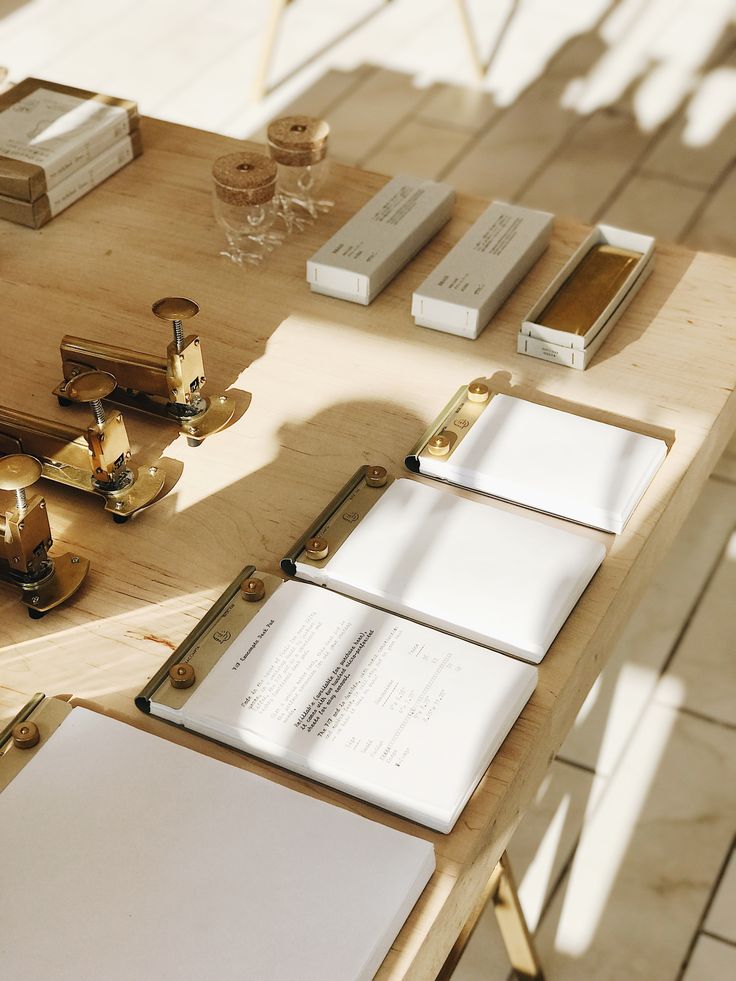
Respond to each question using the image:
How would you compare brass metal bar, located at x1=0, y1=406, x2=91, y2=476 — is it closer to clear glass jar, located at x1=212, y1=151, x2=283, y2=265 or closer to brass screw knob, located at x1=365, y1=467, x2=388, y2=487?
brass screw knob, located at x1=365, y1=467, x2=388, y2=487

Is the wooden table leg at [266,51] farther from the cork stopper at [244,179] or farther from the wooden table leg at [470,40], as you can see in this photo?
the cork stopper at [244,179]

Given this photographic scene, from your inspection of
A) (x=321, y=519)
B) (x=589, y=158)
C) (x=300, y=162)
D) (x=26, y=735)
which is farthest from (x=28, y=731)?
(x=589, y=158)

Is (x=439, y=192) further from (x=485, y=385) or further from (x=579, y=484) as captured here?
(x=579, y=484)

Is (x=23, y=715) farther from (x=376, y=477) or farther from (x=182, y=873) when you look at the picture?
(x=376, y=477)

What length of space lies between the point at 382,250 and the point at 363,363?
0.65 ft

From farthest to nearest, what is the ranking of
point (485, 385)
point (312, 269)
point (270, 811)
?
1. point (312, 269)
2. point (485, 385)
3. point (270, 811)

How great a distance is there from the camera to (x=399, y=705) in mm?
1012

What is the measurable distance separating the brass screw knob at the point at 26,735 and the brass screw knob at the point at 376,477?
0.43 m

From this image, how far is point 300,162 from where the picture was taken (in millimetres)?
1634

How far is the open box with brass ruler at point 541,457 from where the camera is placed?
1225 mm

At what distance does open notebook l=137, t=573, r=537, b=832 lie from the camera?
96cm

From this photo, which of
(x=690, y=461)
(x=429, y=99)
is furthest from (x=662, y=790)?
(x=429, y=99)

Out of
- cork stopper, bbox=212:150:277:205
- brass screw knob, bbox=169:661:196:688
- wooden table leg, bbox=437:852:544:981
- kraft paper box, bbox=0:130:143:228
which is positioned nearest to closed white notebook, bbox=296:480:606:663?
brass screw knob, bbox=169:661:196:688

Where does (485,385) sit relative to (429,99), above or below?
above
